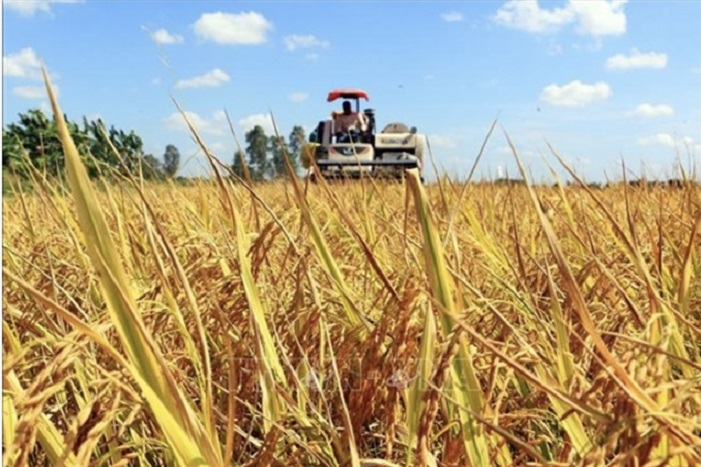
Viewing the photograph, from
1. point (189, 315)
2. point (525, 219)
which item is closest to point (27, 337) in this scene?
point (189, 315)

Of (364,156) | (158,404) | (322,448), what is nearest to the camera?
(158,404)

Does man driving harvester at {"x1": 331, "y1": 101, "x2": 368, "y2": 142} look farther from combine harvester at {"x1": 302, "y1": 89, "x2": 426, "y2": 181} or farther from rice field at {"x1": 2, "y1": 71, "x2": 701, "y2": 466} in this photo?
rice field at {"x1": 2, "y1": 71, "x2": 701, "y2": 466}

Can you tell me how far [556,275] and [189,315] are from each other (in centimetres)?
53

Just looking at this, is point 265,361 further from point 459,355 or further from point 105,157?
point 105,157

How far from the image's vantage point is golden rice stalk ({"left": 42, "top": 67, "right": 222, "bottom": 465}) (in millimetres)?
369

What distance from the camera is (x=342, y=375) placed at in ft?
2.36

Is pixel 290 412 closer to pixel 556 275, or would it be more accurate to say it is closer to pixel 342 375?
pixel 342 375

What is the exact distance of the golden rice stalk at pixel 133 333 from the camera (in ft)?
1.21

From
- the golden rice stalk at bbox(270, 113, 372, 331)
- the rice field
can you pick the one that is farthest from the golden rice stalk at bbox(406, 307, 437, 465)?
the golden rice stalk at bbox(270, 113, 372, 331)

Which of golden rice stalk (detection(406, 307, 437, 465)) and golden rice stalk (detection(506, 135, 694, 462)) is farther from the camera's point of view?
golden rice stalk (detection(406, 307, 437, 465))

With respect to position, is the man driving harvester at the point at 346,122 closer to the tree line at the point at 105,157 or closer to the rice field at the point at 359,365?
the tree line at the point at 105,157

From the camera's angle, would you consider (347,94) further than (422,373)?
Yes

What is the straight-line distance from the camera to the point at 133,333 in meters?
0.39

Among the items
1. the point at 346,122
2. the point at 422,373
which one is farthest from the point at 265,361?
the point at 346,122
